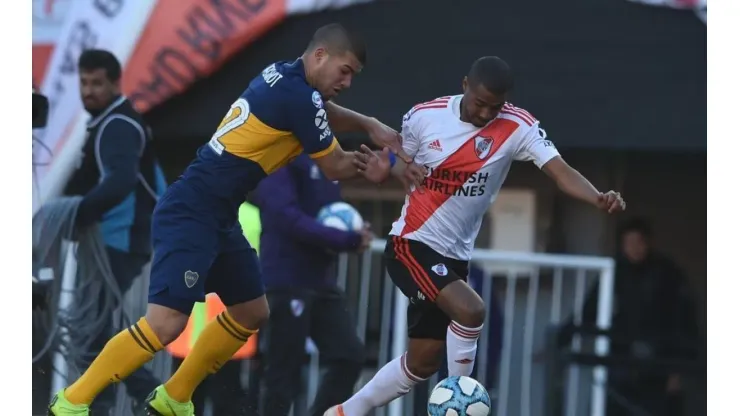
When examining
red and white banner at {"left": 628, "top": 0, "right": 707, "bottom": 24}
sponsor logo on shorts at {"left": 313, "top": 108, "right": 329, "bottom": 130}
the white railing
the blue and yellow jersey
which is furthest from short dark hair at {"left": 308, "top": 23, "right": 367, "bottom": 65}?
red and white banner at {"left": 628, "top": 0, "right": 707, "bottom": 24}

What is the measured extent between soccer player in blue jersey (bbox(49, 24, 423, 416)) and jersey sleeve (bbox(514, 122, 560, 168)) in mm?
731

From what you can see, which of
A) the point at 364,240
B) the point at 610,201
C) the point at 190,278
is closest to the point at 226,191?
the point at 190,278

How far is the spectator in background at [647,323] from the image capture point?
8.12m

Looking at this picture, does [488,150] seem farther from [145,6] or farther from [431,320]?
[145,6]

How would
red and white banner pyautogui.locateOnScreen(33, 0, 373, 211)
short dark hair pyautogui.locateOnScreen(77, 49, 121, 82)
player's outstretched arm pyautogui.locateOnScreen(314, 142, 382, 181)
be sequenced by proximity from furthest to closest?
short dark hair pyautogui.locateOnScreen(77, 49, 121, 82), red and white banner pyautogui.locateOnScreen(33, 0, 373, 211), player's outstretched arm pyautogui.locateOnScreen(314, 142, 382, 181)

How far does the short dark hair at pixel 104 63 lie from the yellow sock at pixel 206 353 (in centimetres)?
340

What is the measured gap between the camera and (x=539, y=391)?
27.4 feet

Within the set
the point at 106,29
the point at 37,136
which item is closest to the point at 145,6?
the point at 106,29

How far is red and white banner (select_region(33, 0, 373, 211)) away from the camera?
9.03 m

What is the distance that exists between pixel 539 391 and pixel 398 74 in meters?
2.36

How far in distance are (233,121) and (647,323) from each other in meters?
3.56


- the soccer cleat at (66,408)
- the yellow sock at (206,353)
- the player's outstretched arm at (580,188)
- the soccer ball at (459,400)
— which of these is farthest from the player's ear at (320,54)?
the soccer cleat at (66,408)

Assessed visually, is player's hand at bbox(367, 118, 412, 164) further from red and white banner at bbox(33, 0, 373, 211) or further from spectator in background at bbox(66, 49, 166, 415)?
spectator in background at bbox(66, 49, 166, 415)

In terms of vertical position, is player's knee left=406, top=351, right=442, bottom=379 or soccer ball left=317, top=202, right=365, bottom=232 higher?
soccer ball left=317, top=202, right=365, bottom=232
